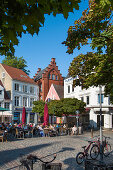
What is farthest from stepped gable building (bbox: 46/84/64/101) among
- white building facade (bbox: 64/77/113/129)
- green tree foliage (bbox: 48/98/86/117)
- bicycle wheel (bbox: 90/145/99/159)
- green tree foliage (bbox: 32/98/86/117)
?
bicycle wheel (bbox: 90/145/99/159)

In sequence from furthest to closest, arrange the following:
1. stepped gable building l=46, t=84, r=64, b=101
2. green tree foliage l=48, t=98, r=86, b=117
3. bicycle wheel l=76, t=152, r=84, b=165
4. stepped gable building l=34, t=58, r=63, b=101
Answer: stepped gable building l=34, t=58, r=63, b=101, stepped gable building l=46, t=84, r=64, b=101, green tree foliage l=48, t=98, r=86, b=117, bicycle wheel l=76, t=152, r=84, b=165

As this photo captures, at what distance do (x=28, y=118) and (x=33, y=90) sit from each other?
7.40m

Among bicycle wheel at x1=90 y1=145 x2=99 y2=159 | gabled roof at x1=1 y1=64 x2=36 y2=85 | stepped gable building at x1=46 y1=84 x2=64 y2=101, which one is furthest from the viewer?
stepped gable building at x1=46 y1=84 x2=64 y2=101

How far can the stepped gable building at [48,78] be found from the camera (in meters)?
50.0

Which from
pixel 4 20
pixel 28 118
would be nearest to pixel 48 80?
pixel 28 118

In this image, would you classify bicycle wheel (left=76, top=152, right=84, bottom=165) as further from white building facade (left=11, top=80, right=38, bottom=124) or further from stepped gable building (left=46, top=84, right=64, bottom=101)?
stepped gable building (left=46, top=84, right=64, bottom=101)

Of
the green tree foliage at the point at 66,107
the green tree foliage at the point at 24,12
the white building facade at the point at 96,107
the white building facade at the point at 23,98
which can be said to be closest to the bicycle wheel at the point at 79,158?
the green tree foliage at the point at 24,12

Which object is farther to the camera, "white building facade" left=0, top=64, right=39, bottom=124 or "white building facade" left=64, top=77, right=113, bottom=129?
"white building facade" left=0, top=64, right=39, bottom=124

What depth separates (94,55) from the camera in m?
10.2

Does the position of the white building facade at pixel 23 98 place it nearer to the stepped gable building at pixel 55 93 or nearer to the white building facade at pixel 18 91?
the white building facade at pixel 18 91

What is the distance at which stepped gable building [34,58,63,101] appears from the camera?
50.0m

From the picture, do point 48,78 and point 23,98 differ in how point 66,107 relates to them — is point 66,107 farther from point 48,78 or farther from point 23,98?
point 48,78

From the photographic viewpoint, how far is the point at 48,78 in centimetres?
5109

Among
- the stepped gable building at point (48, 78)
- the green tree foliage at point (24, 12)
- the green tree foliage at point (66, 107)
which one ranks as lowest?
the green tree foliage at point (66, 107)
